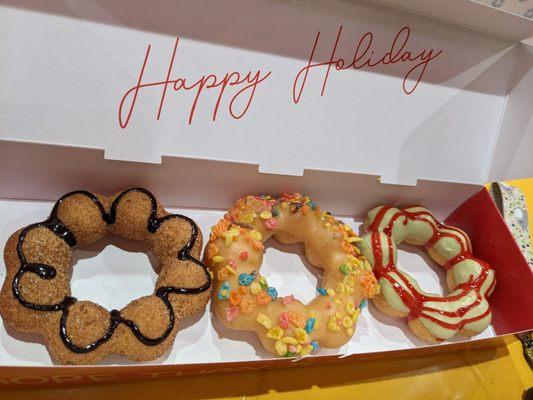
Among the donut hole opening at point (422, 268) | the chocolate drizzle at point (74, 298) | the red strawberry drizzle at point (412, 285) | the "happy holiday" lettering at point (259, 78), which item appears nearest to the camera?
the chocolate drizzle at point (74, 298)

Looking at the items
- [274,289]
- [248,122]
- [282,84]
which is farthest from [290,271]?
[282,84]

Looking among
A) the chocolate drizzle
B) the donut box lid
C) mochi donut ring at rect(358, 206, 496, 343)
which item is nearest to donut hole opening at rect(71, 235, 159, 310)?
the chocolate drizzle

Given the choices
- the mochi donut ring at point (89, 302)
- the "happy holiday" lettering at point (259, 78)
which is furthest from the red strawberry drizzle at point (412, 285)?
the mochi donut ring at point (89, 302)

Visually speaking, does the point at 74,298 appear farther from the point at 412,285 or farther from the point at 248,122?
the point at 412,285

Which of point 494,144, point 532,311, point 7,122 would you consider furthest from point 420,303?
point 7,122

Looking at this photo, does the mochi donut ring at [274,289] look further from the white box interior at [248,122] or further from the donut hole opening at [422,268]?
the donut hole opening at [422,268]

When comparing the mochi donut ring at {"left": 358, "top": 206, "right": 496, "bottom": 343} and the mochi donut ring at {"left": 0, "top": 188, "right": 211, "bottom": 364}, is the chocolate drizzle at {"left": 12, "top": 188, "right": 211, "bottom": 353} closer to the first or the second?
the mochi donut ring at {"left": 0, "top": 188, "right": 211, "bottom": 364}

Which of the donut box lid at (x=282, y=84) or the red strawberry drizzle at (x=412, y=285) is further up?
the donut box lid at (x=282, y=84)
